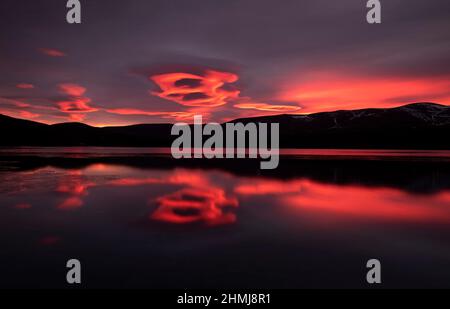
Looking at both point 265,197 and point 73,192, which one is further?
point 73,192

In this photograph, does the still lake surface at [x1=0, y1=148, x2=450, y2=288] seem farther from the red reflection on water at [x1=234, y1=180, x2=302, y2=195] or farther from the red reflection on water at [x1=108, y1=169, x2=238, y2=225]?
the red reflection on water at [x1=234, y1=180, x2=302, y2=195]

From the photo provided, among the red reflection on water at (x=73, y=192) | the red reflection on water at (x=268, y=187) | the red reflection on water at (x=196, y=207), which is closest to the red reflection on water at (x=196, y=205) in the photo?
the red reflection on water at (x=196, y=207)

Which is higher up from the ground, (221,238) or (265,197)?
(265,197)

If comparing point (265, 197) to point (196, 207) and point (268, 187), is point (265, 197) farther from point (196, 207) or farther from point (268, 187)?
point (196, 207)

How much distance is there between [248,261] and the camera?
24.9ft

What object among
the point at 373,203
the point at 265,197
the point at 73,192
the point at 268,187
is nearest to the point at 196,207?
the point at 265,197

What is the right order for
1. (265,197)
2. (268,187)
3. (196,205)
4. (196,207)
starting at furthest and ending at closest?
(268,187)
(265,197)
(196,205)
(196,207)

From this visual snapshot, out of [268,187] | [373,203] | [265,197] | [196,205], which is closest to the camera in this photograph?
[196,205]

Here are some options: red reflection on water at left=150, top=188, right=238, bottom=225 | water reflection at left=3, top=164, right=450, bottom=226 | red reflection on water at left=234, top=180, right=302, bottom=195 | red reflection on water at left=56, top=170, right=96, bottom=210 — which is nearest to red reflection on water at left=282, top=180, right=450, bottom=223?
water reflection at left=3, top=164, right=450, bottom=226

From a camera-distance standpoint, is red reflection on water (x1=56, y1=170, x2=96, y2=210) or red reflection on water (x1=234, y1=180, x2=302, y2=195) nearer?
red reflection on water (x1=56, y1=170, x2=96, y2=210)

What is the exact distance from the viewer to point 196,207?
13.9m

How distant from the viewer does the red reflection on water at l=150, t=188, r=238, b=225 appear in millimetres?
11680

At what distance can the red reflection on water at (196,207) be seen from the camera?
11680 millimetres

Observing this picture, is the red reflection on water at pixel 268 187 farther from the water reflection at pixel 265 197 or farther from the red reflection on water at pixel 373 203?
the red reflection on water at pixel 373 203
